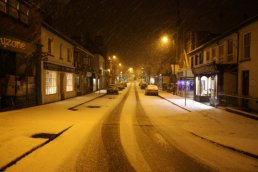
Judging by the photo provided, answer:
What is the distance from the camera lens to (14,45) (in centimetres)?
1955

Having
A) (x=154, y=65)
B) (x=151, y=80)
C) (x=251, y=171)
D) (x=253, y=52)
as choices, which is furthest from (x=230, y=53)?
(x=151, y=80)

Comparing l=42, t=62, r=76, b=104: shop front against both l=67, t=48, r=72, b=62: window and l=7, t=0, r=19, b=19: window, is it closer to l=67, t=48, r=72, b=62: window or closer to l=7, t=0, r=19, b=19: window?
l=67, t=48, r=72, b=62: window

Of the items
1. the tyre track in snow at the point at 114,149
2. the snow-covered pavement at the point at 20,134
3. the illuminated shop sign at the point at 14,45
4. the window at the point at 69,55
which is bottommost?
the tyre track in snow at the point at 114,149

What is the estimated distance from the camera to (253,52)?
1969cm

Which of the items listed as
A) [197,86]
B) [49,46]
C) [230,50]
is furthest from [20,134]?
[197,86]

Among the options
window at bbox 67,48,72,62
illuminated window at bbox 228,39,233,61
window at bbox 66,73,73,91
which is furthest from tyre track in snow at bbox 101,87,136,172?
window at bbox 67,48,72,62

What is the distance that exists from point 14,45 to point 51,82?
8240mm

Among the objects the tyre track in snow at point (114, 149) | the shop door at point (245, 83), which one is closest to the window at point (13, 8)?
the tyre track in snow at point (114, 149)

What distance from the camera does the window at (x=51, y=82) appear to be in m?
26.2

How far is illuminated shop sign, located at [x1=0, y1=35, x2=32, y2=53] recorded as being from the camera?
18.1 metres

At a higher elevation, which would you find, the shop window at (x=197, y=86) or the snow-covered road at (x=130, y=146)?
the shop window at (x=197, y=86)

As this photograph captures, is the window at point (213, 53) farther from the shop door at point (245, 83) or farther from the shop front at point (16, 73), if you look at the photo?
the shop front at point (16, 73)

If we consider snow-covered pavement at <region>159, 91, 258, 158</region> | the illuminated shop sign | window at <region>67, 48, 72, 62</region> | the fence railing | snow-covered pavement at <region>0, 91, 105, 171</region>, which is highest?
window at <region>67, 48, 72, 62</region>

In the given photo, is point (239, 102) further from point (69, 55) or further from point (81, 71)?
point (81, 71)
